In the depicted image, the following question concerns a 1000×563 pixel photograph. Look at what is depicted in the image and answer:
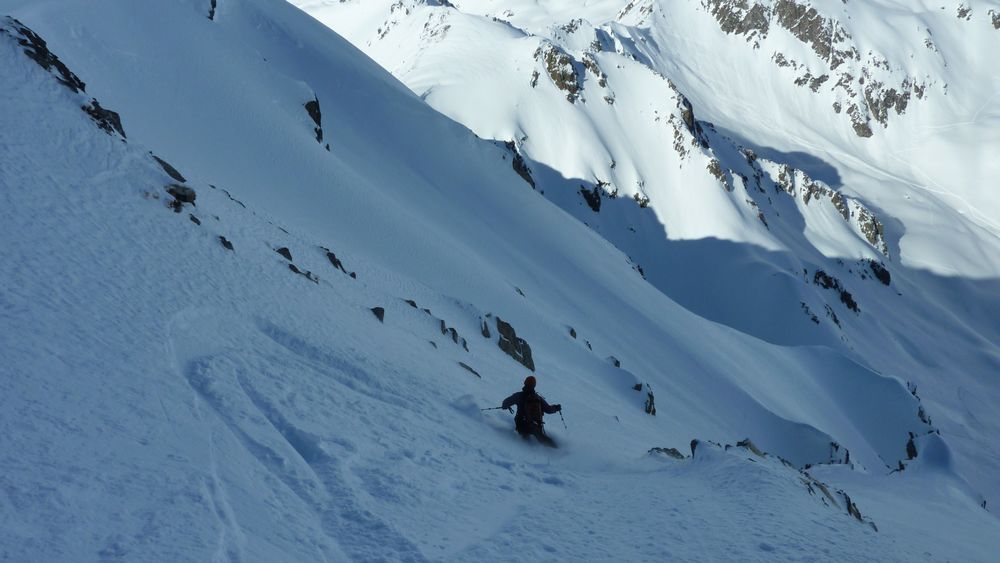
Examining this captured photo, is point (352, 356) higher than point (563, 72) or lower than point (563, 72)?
lower

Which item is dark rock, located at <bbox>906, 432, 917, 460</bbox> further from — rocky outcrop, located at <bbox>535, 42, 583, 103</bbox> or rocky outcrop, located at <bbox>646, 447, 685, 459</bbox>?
rocky outcrop, located at <bbox>535, 42, 583, 103</bbox>

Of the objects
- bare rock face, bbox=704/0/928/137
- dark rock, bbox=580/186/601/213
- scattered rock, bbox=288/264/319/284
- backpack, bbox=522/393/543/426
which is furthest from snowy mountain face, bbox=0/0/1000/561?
bare rock face, bbox=704/0/928/137

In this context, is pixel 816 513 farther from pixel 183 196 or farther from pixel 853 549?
pixel 183 196

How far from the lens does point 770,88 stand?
459 ft

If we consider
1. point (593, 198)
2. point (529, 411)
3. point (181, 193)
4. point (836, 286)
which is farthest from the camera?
point (836, 286)

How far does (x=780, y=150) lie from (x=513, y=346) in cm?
11190

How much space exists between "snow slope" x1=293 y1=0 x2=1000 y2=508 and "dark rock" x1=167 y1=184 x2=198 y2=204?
56265mm

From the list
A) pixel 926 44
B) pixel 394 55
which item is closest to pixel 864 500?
pixel 394 55

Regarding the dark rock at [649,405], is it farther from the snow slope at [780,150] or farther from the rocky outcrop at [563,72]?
the rocky outcrop at [563,72]

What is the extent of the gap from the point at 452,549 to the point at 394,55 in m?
99.1

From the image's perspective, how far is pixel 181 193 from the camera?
1281 cm

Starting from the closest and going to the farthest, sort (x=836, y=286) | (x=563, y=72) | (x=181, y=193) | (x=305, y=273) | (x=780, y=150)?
(x=181, y=193), (x=305, y=273), (x=836, y=286), (x=563, y=72), (x=780, y=150)

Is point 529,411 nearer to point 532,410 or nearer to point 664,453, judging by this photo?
point 532,410

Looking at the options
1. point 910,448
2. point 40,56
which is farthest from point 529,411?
point 910,448
